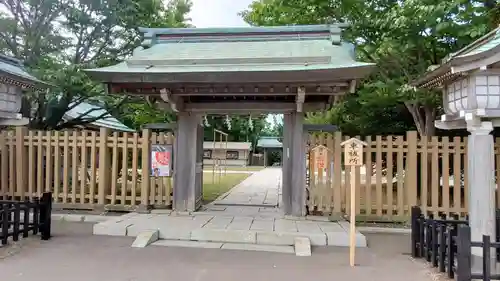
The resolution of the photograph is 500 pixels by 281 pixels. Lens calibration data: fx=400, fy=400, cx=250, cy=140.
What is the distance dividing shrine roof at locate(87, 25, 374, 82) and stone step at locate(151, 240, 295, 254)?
10.5ft

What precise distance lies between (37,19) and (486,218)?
13460 mm

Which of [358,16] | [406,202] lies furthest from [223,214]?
[358,16]

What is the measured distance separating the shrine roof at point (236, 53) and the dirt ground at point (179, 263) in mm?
3311

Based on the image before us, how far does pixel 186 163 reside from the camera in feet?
32.6

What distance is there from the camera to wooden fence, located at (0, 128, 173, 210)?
10.4 metres

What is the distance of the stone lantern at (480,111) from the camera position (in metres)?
5.54

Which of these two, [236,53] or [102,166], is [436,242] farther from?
[102,166]

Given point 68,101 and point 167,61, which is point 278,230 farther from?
point 68,101

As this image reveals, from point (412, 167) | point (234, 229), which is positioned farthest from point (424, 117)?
point (234, 229)

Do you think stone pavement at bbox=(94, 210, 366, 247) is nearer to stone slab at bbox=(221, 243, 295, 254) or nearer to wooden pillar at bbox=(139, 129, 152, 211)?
stone slab at bbox=(221, 243, 295, 254)

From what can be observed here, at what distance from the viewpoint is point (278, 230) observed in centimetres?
797

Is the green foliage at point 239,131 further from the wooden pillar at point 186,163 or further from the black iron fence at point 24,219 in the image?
the black iron fence at point 24,219

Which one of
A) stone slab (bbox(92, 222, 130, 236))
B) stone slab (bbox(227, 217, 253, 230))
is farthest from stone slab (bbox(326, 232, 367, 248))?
stone slab (bbox(92, 222, 130, 236))

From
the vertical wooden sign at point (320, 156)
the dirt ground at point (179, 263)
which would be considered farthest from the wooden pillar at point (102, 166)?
the vertical wooden sign at point (320, 156)
